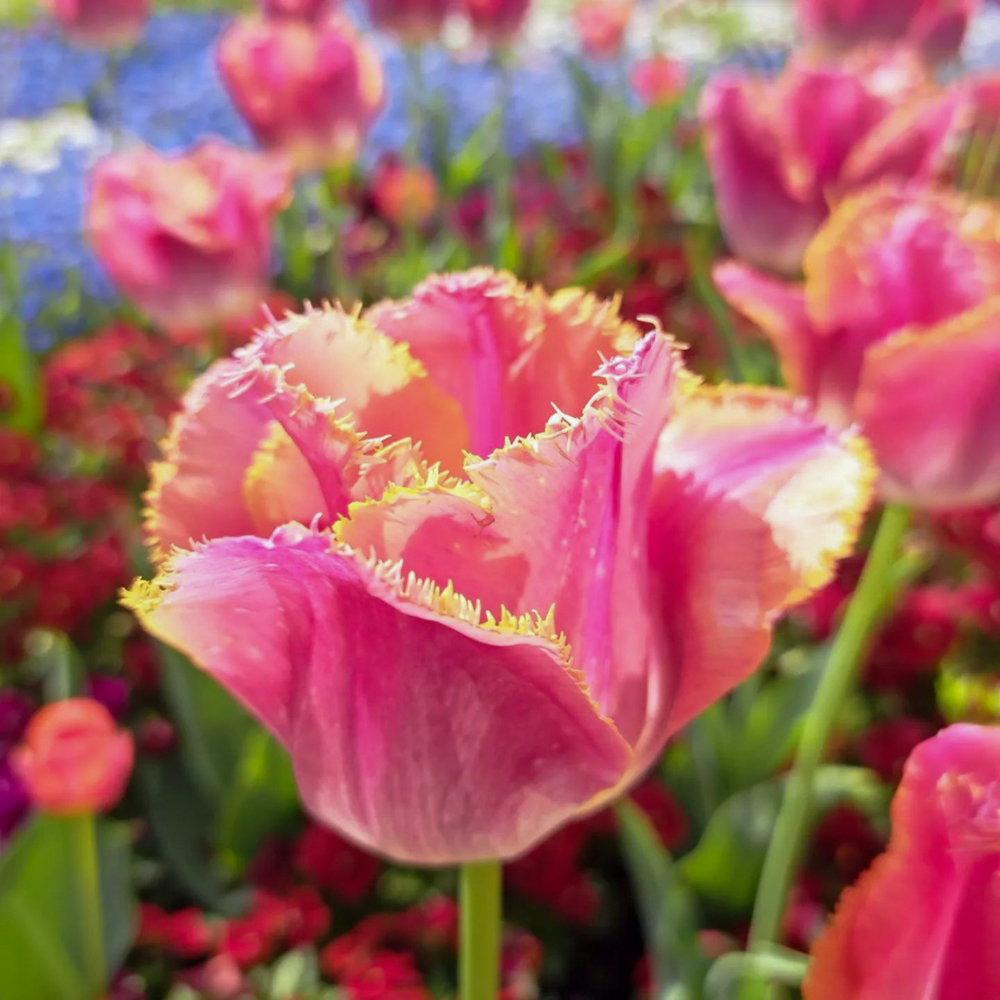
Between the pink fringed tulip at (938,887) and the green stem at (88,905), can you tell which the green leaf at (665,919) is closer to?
the green stem at (88,905)

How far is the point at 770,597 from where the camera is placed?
0.94 feet

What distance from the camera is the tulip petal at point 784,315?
0.48 meters

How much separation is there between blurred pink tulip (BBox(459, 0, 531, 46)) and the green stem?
114 cm

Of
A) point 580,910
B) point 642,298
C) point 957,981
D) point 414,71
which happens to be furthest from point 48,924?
point 414,71

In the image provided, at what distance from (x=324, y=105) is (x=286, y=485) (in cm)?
90

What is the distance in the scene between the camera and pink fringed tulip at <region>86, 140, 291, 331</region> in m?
0.90

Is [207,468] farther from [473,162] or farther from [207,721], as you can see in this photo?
[473,162]


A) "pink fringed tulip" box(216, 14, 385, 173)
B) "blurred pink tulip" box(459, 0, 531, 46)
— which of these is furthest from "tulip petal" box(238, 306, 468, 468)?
"blurred pink tulip" box(459, 0, 531, 46)

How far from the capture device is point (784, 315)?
489 millimetres

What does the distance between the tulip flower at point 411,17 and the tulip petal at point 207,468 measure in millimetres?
1113

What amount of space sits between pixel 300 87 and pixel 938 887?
1029 mm

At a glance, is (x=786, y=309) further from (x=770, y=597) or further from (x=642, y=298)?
(x=642, y=298)

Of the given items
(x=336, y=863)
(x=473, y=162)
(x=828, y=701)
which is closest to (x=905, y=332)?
(x=828, y=701)

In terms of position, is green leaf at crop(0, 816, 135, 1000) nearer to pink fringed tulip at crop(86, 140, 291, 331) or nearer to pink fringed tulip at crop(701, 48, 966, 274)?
pink fringed tulip at crop(86, 140, 291, 331)
